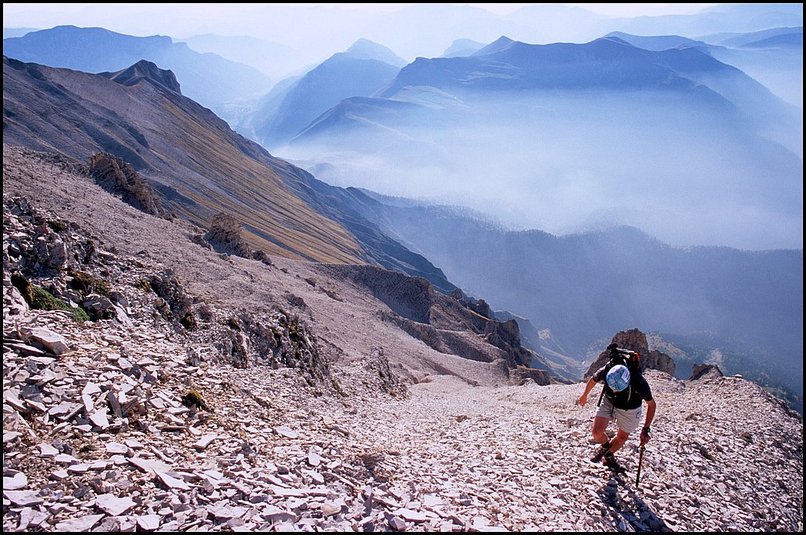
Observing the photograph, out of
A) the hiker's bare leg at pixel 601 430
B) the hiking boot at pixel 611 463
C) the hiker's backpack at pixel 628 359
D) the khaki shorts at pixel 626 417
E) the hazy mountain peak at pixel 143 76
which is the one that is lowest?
the hiking boot at pixel 611 463

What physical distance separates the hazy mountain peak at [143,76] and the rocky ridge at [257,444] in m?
126

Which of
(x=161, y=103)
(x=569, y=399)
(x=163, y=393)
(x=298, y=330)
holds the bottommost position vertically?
(x=569, y=399)

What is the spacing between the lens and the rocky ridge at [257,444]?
6234mm

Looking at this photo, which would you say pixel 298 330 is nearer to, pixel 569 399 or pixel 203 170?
pixel 569 399

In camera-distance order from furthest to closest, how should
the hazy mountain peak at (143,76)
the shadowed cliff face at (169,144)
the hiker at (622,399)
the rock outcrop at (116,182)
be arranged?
the hazy mountain peak at (143,76)
the shadowed cliff face at (169,144)
the rock outcrop at (116,182)
the hiker at (622,399)

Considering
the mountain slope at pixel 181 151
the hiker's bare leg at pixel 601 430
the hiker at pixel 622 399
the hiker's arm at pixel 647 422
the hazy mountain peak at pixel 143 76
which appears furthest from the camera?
the hazy mountain peak at pixel 143 76

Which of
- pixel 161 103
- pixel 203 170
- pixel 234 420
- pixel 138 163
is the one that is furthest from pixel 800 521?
pixel 161 103

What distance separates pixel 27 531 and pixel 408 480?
4.84 m

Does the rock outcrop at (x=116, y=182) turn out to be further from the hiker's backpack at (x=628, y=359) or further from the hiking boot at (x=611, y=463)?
the hiking boot at (x=611, y=463)

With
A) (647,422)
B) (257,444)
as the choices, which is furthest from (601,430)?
(257,444)

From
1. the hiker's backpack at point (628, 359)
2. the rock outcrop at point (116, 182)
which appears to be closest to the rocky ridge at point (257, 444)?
the hiker's backpack at point (628, 359)

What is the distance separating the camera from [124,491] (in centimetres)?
609

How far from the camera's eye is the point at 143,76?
4941 inches

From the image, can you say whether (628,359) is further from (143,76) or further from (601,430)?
(143,76)
